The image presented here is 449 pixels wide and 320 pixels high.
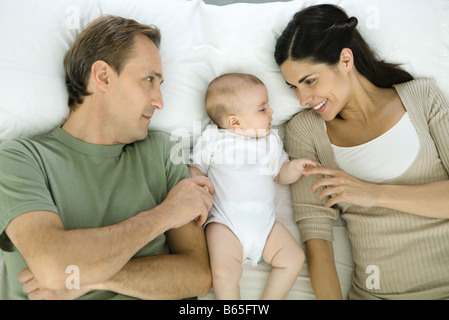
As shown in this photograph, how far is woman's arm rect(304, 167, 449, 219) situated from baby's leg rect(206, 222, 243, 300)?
369 mm

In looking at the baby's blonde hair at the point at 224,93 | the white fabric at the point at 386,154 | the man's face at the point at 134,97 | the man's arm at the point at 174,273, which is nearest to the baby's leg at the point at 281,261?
the man's arm at the point at 174,273

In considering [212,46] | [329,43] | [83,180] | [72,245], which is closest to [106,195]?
[83,180]

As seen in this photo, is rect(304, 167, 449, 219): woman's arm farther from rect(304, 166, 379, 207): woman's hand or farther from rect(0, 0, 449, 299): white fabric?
rect(0, 0, 449, 299): white fabric

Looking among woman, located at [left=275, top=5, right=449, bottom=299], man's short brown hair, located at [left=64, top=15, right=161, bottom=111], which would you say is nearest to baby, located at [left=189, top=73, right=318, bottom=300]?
woman, located at [left=275, top=5, right=449, bottom=299]

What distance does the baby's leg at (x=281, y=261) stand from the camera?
4.80ft

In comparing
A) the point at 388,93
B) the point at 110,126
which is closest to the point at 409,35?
the point at 388,93

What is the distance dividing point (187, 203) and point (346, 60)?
0.88 m

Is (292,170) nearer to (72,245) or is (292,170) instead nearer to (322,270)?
(322,270)

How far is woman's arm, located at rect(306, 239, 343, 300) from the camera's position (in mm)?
1475

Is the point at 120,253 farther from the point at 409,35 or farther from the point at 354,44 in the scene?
the point at 409,35

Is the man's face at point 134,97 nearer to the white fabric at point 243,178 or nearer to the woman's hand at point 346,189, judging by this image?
the white fabric at point 243,178

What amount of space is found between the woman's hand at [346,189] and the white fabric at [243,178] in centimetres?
20

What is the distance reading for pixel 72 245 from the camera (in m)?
1.16

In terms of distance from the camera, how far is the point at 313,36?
→ 1.59 m
